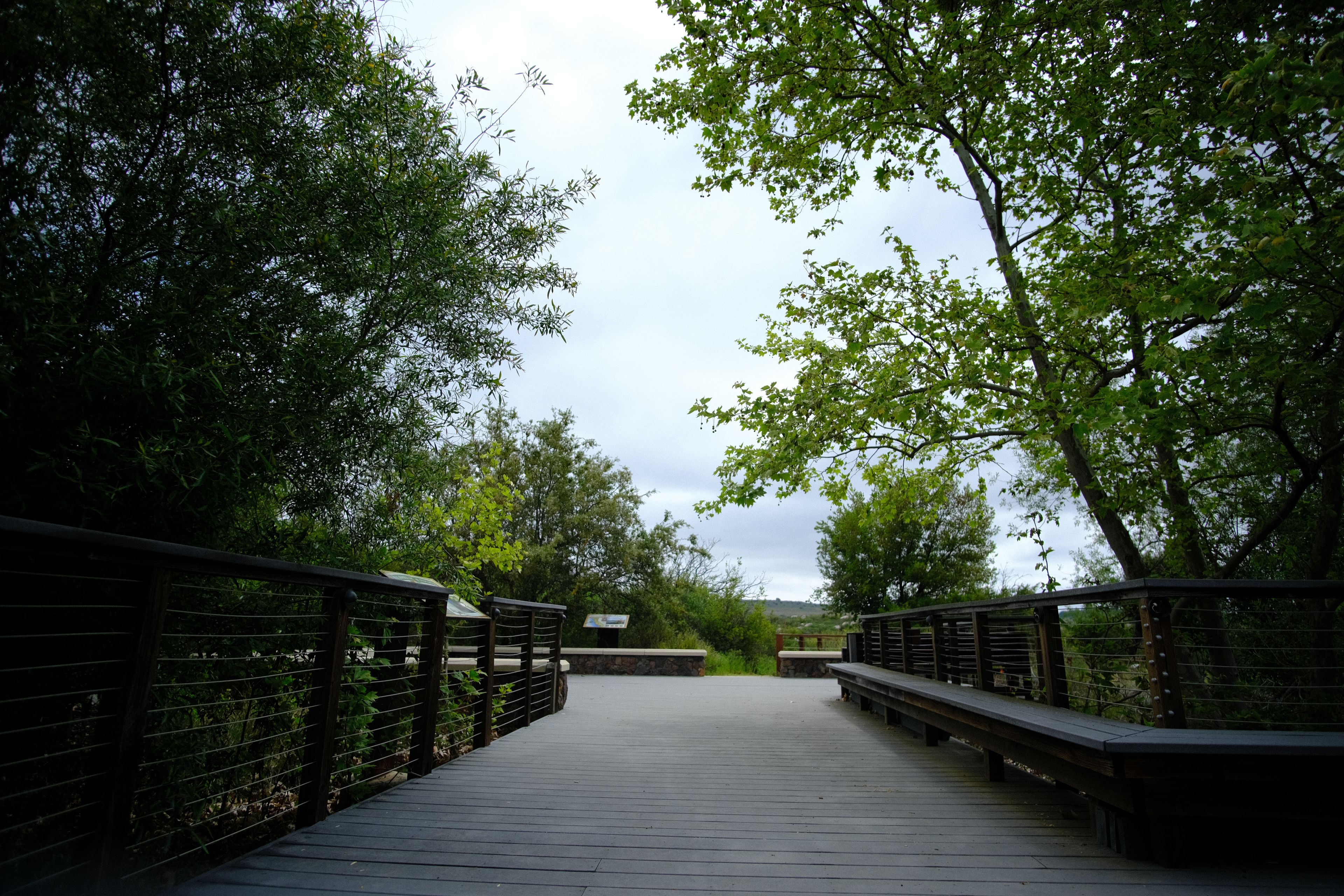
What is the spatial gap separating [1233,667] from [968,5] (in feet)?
19.5

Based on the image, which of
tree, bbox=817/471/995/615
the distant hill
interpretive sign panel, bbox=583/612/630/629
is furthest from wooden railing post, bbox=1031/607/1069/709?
the distant hill

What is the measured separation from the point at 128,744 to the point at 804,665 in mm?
13819

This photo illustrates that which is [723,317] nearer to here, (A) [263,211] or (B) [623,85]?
(B) [623,85]

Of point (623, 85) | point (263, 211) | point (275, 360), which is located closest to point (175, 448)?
point (275, 360)

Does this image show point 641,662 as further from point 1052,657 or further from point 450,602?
point 1052,657

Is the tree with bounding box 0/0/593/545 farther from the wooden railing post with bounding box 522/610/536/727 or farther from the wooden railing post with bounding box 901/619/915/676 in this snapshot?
the wooden railing post with bounding box 901/619/915/676

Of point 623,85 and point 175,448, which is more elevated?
point 623,85

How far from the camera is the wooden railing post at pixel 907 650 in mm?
7438

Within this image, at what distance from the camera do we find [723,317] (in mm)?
9984

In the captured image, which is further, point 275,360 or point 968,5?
point 968,5

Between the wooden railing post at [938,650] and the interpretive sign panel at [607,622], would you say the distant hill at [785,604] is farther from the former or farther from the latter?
the wooden railing post at [938,650]

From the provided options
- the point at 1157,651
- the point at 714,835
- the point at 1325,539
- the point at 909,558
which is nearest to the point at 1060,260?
the point at 1325,539

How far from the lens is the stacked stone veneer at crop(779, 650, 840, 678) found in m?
14.5

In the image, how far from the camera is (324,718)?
3.11 meters
